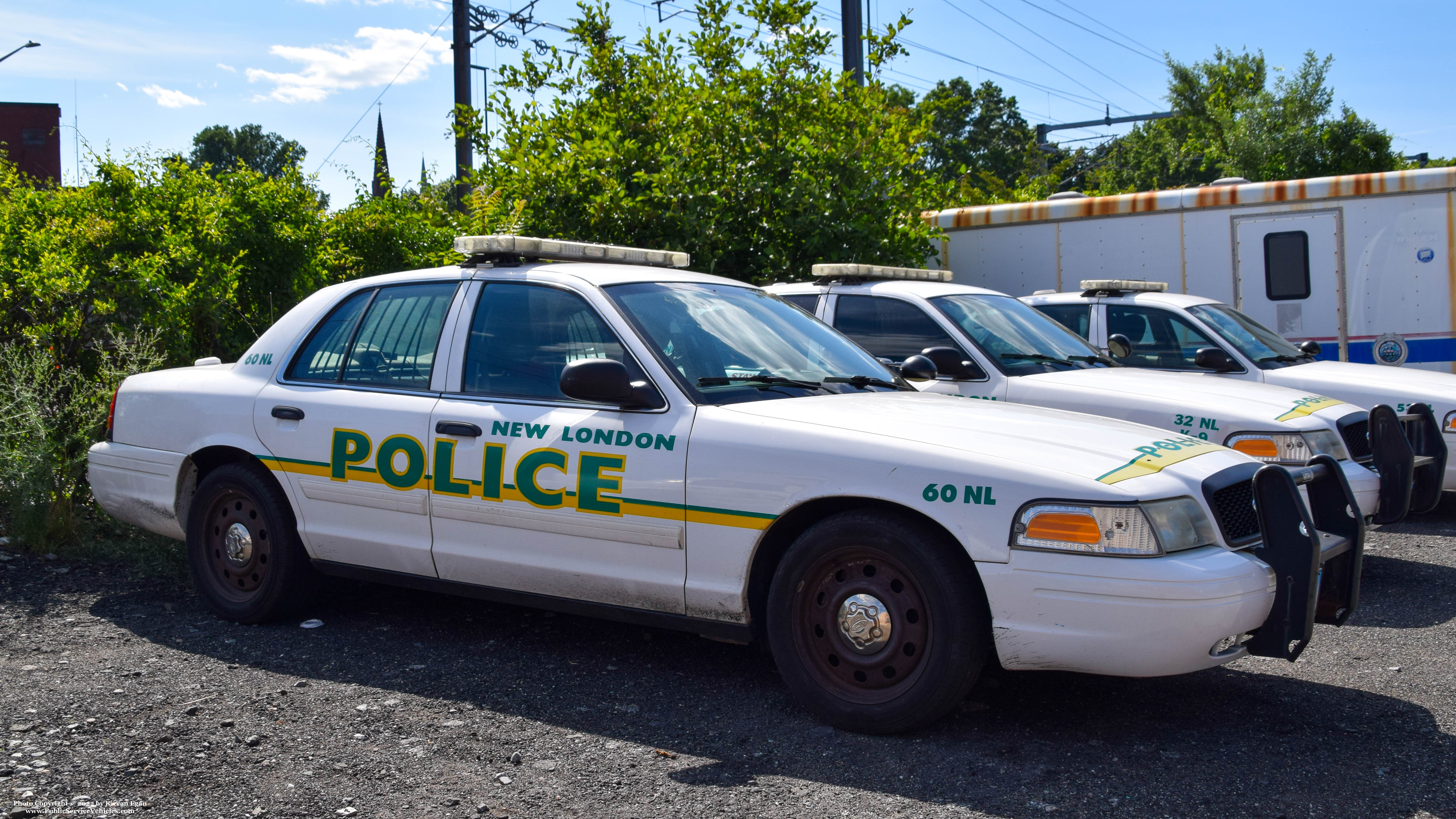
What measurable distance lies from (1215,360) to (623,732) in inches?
215

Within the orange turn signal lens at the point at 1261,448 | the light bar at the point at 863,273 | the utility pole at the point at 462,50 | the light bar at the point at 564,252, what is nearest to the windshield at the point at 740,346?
the light bar at the point at 564,252

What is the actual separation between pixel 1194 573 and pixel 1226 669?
1465 millimetres

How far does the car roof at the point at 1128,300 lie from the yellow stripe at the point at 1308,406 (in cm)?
150

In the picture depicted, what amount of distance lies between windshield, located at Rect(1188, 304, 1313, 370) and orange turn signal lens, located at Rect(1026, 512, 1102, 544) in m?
5.14

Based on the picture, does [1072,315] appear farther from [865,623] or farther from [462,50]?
[462,50]

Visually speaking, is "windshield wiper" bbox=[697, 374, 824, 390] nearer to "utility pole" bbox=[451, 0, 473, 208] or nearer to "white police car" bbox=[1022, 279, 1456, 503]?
"white police car" bbox=[1022, 279, 1456, 503]

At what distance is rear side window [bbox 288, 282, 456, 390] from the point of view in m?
4.92

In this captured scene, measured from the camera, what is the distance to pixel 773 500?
393 cm

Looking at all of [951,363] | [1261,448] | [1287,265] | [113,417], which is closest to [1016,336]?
[951,363]

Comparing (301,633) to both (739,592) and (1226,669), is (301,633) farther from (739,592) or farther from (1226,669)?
(1226,669)

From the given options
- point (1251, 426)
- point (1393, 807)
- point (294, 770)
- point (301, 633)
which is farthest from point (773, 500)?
point (1251, 426)

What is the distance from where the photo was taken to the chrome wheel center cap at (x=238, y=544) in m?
5.25

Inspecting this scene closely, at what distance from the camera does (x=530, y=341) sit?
470 cm

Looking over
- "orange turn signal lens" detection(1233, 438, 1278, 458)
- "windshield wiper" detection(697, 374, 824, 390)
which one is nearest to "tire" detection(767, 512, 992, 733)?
"windshield wiper" detection(697, 374, 824, 390)
